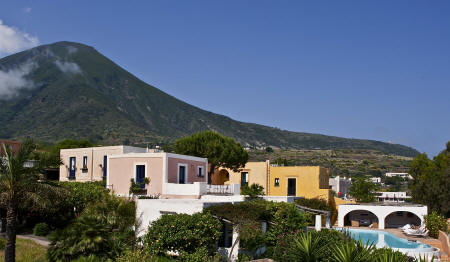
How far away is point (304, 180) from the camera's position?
40062 mm

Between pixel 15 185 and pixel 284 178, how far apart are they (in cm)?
2868

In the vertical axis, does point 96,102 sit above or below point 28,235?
above

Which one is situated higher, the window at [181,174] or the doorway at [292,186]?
the window at [181,174]

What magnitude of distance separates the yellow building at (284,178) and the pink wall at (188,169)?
10.9m

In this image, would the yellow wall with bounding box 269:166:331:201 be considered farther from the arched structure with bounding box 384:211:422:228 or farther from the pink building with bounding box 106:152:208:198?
the pink building with bounding box 106:152:208:198

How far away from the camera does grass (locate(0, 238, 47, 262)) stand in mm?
17984

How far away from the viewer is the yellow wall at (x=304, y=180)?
39344 millimetres

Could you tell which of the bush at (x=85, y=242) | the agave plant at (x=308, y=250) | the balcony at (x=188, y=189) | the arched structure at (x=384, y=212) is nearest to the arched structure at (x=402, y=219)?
the arched structure at (x=384, y=212)

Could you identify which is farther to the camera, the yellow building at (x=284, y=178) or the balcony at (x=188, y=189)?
the yellow building at (x=284, y=178)

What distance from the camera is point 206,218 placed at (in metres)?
18.5

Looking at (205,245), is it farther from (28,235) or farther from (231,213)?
(28,235)

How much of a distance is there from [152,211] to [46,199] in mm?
5093

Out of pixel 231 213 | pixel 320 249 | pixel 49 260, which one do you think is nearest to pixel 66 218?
pixel 49 260

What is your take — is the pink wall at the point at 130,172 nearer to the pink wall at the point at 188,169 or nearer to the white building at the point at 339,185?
the pink wall at the point at 188,169
